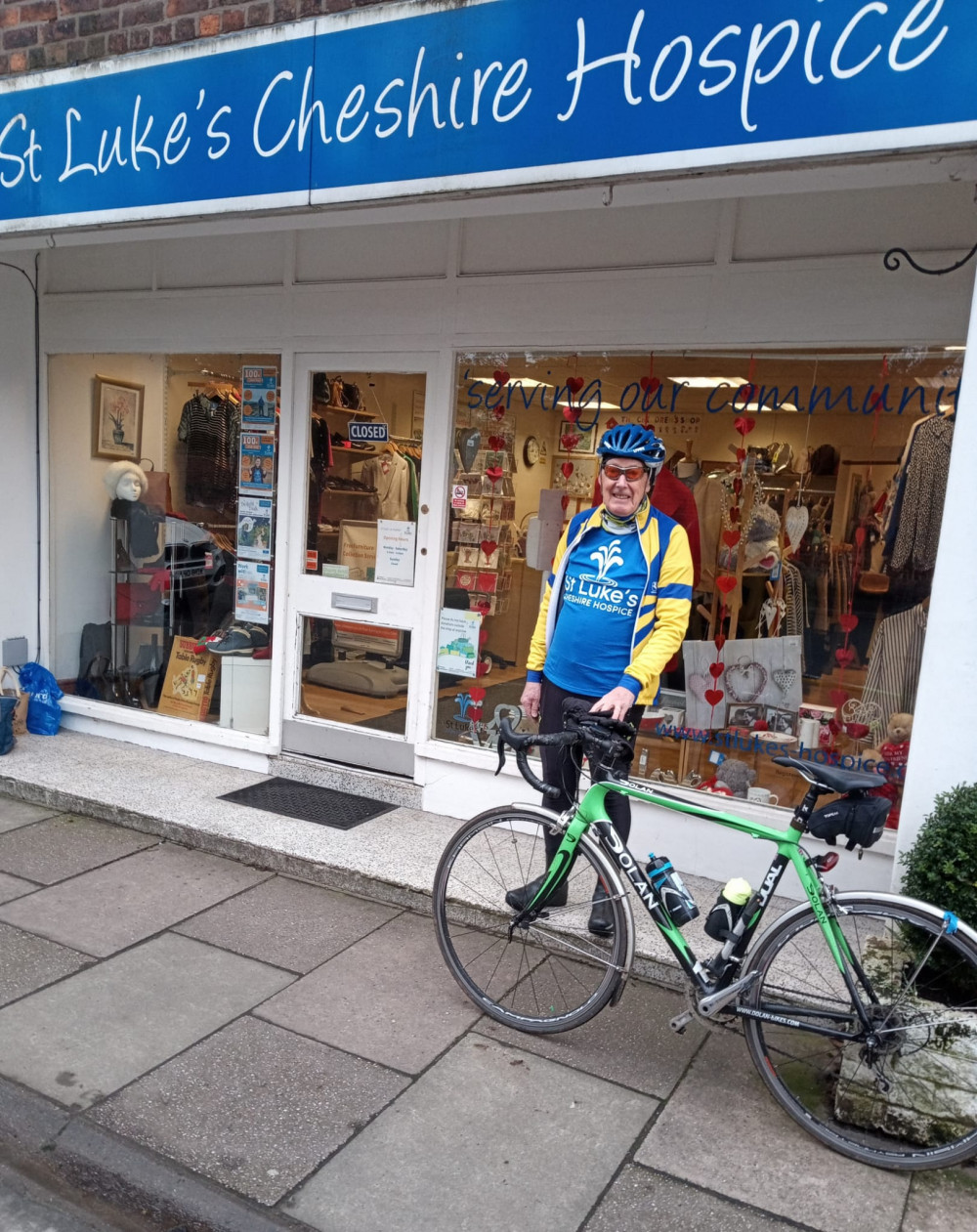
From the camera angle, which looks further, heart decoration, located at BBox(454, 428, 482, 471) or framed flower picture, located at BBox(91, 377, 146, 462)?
framed flower picture, located at BBox(91, 377, 146, 462)

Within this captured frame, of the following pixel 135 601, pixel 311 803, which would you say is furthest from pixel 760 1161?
pixel 135 601

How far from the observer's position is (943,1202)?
101 inches

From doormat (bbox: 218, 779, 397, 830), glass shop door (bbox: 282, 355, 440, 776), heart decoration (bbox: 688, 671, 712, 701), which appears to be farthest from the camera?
glass shop door (bbox: 282, 355, 440, 776)

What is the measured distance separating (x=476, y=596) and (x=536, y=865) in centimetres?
171

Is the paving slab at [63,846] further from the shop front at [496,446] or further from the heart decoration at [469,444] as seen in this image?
the heart decoration at [469,444]

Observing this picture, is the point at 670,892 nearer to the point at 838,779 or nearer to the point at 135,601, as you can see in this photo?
the point at 838,779

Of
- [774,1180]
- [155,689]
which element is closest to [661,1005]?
[774,1180]

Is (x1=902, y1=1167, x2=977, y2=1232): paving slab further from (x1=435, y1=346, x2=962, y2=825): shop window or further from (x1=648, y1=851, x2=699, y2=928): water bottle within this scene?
(x1=435, y1=346, x2=962, y2=825): shop window

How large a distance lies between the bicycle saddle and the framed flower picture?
5.05m

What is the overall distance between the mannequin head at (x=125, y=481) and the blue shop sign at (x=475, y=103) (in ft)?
5.94

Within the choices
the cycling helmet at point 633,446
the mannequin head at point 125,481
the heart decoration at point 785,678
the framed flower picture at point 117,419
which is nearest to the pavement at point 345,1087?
the heart decoration at point 785,678

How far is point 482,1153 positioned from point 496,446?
133 inches

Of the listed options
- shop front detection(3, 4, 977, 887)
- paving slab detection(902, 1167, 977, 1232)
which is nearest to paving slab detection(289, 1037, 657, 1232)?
paving slab detection(902, 1167, 977, 1232)

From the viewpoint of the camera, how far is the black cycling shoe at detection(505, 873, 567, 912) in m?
3.33
